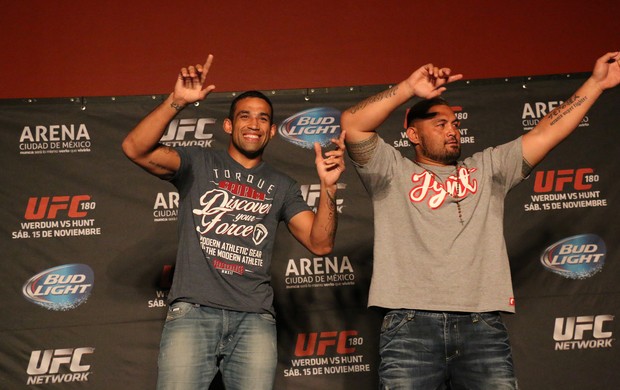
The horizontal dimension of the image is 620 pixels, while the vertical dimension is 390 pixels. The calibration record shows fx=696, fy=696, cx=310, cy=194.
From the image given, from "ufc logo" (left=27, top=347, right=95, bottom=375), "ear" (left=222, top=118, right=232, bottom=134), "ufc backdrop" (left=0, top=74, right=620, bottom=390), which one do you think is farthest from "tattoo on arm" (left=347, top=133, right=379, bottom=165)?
"ufc logo" (left=27, top=347, right=95, bottom=375)

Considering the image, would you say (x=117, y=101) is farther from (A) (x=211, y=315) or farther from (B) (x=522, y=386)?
(B) (x=522, y=386)

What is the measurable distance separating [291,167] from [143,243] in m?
0.82

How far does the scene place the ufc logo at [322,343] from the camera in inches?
134

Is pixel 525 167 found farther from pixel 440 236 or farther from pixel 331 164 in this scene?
pixel 331 164

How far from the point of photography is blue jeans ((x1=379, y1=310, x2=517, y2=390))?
Result: 2260 mm

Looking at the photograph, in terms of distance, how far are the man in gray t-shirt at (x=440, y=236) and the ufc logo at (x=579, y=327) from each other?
123 cm

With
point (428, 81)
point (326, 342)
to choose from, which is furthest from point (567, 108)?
point (326, 342)

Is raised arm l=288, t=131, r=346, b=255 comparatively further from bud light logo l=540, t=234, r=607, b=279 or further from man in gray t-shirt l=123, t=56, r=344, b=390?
bud light logo l=540, t=234, r=607, b=279

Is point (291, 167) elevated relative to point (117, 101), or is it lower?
lower

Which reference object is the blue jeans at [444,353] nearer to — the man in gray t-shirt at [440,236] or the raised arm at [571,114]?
the man in gray t-shirt at [440,236]

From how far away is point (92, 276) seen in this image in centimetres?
337

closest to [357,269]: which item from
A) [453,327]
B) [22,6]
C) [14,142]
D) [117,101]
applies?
[453,327]

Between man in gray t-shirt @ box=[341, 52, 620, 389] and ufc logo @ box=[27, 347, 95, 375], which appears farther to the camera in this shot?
ufc logo @ box=[27, 347, 95, 375]

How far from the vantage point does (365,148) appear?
243cm
